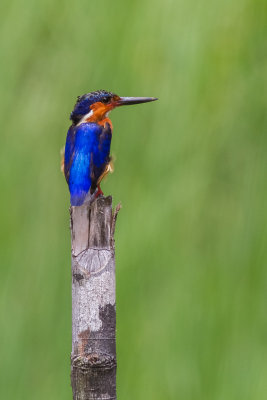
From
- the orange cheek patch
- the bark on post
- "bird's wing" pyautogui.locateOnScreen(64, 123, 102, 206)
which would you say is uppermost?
the orange cheek patch

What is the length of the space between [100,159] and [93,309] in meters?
0.88

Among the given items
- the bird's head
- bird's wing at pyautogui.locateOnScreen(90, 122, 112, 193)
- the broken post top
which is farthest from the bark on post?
the bird's head

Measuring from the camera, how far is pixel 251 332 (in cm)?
456

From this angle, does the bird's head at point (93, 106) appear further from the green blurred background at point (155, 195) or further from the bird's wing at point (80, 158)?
the green blurred background at point (155, 195)

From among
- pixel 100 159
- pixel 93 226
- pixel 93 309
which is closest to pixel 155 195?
pixel 100 159

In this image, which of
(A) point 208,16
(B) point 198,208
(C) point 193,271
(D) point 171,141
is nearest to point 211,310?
(C) point 193,271

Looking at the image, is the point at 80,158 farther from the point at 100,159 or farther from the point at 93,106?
the point at 93,106

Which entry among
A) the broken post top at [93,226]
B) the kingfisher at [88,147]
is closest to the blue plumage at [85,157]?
the kingfisher at [88,147]

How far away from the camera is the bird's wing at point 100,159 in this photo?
3416mm

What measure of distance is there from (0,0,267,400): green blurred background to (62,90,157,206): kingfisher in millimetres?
1050

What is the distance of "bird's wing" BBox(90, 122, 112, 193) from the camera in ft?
11.2

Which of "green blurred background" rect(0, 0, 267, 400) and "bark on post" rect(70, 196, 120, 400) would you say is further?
"green blurred background" rect(0, 0, 267, 400)

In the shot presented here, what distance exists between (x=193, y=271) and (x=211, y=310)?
0.70 ft

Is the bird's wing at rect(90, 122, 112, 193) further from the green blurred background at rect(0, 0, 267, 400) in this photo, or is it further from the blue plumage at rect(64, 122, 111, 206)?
the green blurred background at rect(0, 0, 267, 400)
